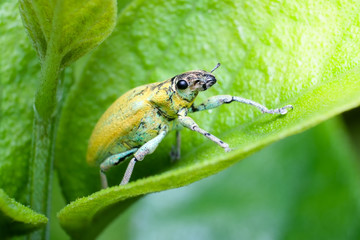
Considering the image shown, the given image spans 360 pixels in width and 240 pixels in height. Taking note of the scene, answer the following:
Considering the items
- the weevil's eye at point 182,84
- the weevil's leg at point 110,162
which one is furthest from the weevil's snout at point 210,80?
the weevil's leg at point 110,162

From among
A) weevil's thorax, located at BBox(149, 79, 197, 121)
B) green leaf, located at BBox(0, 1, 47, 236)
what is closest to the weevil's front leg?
weevil's thorax, located at BBox(149, 79, 197, 121)

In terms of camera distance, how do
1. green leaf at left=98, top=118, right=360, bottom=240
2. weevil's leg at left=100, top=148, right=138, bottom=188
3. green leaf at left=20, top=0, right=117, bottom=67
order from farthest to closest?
green leaf at left=98, top=118, right=360, bottom=240 < weevil's leg at left=100, top=148, right=138, bottom=188 < green leaf at left=20, top=0, right=117, bottom=67

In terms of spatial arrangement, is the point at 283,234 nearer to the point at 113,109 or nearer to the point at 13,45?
the point at 113,109

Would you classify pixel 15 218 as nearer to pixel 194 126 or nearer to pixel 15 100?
pixel 15 100

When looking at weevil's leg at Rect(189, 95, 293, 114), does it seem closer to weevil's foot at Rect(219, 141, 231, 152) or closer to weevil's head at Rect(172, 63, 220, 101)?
weevil's head at Rect(172, 63, 220, 101)

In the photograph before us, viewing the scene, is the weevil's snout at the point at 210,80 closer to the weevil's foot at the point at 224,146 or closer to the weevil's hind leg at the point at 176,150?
the weevil's hind leg at the point at 176,150

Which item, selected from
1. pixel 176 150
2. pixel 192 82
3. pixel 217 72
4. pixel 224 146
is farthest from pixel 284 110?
pixel 192 82

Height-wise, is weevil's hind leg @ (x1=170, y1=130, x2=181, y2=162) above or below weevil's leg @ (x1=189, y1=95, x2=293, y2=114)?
below
